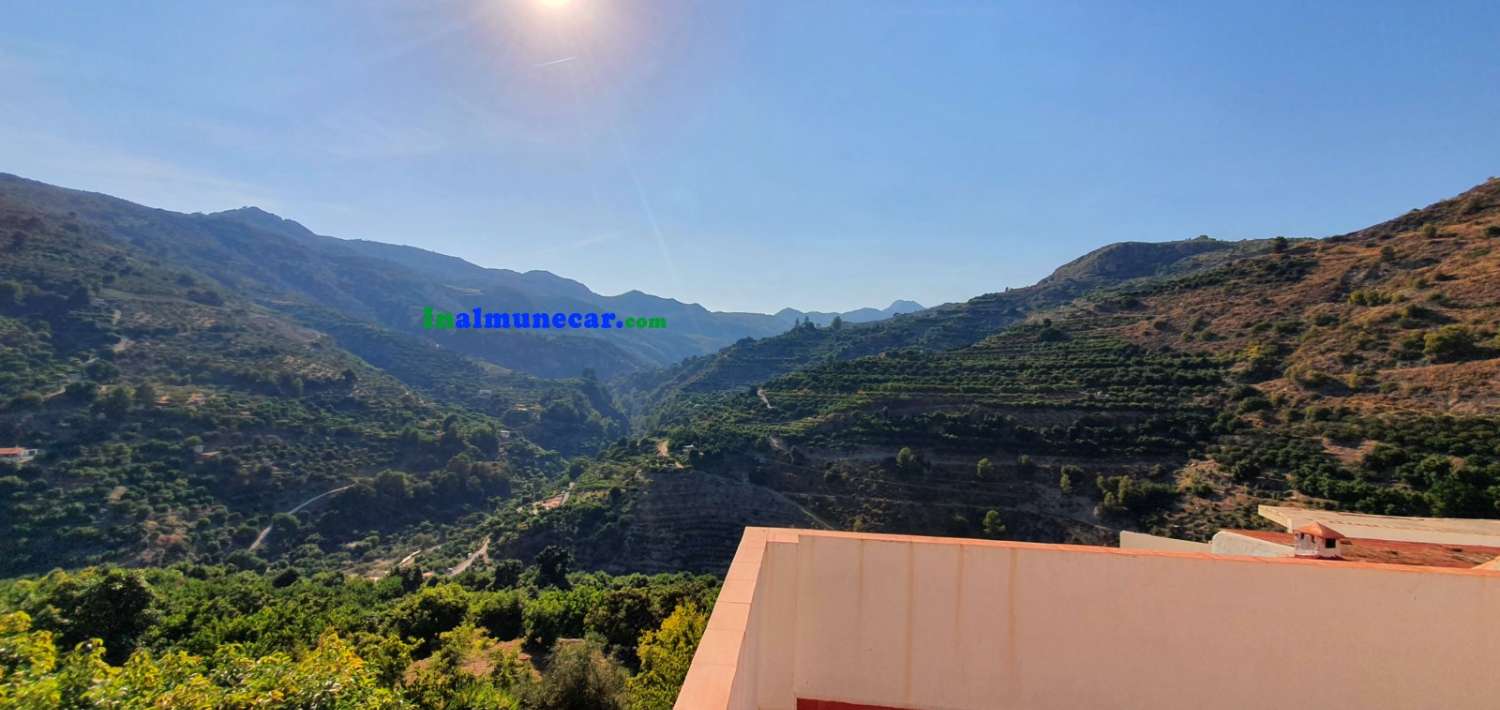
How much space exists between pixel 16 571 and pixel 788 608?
3993 centimetres

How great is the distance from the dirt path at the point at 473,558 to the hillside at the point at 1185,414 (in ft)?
29.4

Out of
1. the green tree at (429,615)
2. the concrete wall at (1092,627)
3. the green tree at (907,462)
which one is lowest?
the green tree at (429,615)

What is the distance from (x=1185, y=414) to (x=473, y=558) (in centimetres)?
3880

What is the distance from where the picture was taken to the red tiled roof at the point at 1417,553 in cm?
743

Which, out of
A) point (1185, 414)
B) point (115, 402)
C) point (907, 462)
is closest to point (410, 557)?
point (115, 402)

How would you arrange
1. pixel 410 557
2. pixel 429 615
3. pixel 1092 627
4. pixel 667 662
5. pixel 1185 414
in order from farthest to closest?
1. pixel 410 557
2. pixel 1185 414
3. pixel 429 615
4. pixel 667 662
5. pixel 1092 627

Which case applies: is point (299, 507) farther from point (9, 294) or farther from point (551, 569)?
point (9, 294)

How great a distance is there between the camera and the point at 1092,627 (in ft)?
10.2

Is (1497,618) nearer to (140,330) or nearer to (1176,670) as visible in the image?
(1176,670)

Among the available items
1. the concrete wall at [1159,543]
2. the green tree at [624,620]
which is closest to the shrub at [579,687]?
the green tree at [624,620]

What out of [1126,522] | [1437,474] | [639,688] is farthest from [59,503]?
[1437,474]

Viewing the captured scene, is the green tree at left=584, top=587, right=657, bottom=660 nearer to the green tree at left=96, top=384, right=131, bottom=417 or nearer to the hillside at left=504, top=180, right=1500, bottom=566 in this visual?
the hillside at left=504, top=180, right=1500, bottom=566

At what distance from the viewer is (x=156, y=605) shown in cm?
1393

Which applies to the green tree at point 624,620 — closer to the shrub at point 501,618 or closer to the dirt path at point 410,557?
the shrub at point 501,618
